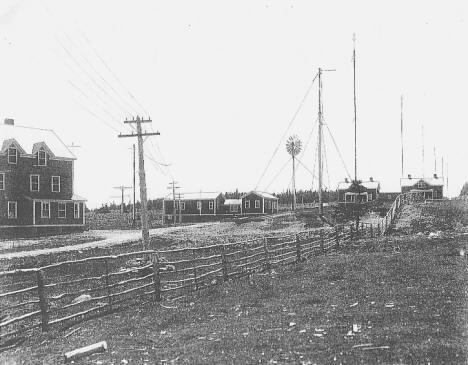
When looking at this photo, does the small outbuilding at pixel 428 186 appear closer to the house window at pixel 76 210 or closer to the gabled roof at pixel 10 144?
the house window at pixel 76 210

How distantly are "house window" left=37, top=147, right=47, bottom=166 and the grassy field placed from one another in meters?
34.7

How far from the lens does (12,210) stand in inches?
1679

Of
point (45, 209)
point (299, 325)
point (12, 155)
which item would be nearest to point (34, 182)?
point (45, 209)

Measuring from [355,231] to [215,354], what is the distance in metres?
24.2

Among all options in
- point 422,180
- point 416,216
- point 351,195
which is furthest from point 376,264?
point 422,180

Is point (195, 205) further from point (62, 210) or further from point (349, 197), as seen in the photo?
point (62, 210)

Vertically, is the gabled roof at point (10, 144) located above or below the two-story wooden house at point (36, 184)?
above

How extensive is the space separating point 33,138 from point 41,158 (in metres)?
2.25

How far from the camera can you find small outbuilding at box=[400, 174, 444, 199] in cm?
7700

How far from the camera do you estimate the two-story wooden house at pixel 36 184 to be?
42.5 metres

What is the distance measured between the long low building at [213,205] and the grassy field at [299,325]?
56243 mm

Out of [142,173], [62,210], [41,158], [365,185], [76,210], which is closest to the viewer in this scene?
[142,173]

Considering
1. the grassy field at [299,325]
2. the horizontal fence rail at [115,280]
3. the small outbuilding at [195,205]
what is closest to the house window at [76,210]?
the horizontal fence rail at [115,280]

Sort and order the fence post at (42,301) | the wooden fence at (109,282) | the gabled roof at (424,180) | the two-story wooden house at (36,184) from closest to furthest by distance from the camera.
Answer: the fence post at (42,301)
the wooden fence at (109,282)
the two-story wooden house at (36,184)
the gabled roof at (424,180)
